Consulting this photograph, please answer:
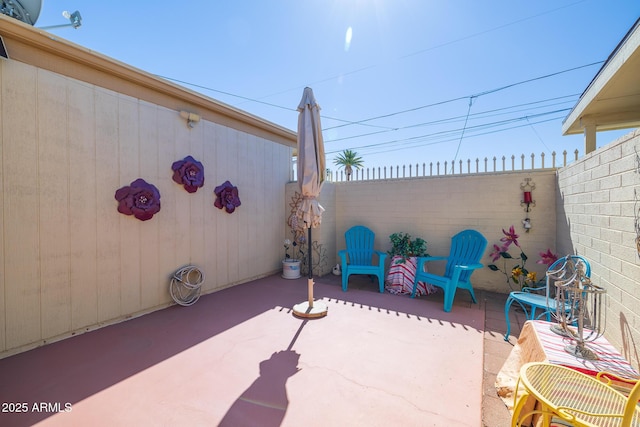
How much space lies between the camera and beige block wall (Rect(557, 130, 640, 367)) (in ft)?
5.32

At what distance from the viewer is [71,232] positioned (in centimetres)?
276

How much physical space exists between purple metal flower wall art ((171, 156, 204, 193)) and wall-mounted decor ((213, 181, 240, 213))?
0.35m

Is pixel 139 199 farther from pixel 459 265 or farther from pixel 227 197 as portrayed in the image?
pixel 459 265

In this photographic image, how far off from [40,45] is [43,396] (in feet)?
10.2

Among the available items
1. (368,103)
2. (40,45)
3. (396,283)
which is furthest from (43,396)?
(368,103)

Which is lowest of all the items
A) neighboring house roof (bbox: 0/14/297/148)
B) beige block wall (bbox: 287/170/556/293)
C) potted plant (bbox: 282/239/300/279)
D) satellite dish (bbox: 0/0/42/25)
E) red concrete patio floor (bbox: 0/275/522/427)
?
red concrete patio floor (bbox: 0/275/522/427)

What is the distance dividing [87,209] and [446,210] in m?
5.04

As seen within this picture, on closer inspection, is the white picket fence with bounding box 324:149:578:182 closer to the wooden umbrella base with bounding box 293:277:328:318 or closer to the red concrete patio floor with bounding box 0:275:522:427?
the red concrete patio floor with bounding box 0:275:522:427

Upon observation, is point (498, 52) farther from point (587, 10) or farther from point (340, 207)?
point (340, 207)

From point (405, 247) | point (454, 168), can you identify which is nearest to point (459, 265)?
point (405, 247)

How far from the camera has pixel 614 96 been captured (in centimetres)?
298

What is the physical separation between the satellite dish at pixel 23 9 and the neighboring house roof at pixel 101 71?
0.61m

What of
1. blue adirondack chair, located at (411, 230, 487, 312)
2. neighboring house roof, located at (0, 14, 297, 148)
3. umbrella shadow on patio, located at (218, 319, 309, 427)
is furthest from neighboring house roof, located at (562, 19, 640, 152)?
neighboring house roof, located at (0, 14, 297, 148)

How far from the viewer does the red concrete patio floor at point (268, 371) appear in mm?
1666
